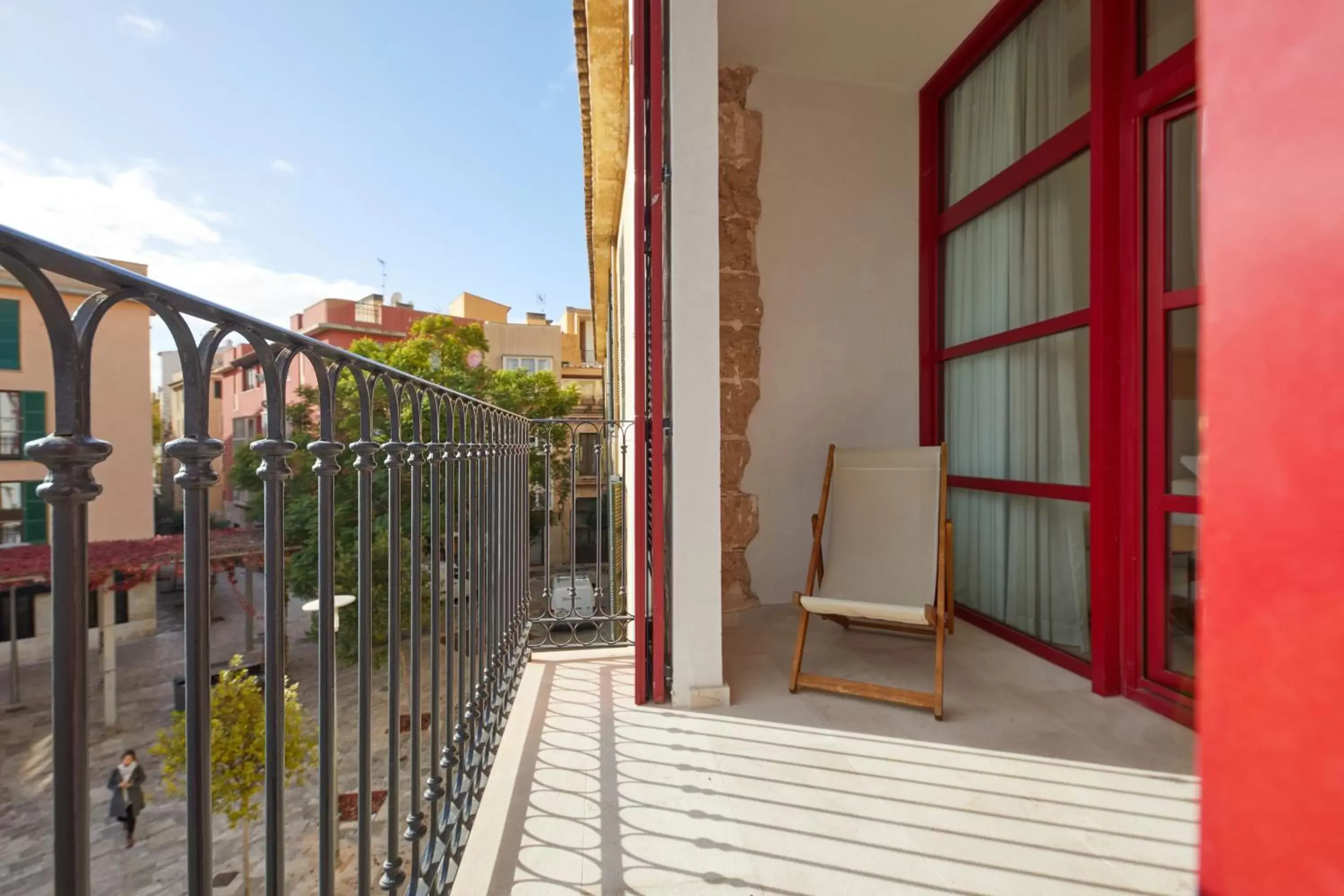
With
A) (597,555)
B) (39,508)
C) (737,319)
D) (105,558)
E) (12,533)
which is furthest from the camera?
(737,319)

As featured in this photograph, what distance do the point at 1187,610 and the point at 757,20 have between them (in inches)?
147

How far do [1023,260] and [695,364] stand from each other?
6.81 feet

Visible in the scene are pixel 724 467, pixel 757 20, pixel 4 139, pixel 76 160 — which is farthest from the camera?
pixel 76 160

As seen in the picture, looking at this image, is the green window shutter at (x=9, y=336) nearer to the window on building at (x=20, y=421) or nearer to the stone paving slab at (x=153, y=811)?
the window on building at (x=20, y=421)

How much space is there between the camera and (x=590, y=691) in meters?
2.60

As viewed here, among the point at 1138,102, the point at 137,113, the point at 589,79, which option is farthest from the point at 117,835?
the point at 137,113

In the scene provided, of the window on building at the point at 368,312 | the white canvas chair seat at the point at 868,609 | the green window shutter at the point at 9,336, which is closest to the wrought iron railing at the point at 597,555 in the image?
the white canvas chair seat at the point at 868,609

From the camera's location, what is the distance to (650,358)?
2.54m

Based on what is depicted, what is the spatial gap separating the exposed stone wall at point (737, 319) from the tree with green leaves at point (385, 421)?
17.7ft

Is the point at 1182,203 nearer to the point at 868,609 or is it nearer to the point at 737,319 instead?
the point at 868,609

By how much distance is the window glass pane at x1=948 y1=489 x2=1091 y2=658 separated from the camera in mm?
2893

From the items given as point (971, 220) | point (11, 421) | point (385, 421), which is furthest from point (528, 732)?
point (385, 421)

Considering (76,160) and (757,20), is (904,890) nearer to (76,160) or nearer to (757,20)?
(757,20)

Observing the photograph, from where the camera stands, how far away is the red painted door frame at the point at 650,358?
246 centimetres
